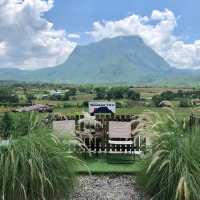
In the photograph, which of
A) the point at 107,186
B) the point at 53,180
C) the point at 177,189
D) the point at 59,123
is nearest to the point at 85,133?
the point at 59,123

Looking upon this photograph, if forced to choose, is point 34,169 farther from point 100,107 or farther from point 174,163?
point 100,107

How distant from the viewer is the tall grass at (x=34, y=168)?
5.83 metres

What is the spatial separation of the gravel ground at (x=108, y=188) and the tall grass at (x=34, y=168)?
2.08ft

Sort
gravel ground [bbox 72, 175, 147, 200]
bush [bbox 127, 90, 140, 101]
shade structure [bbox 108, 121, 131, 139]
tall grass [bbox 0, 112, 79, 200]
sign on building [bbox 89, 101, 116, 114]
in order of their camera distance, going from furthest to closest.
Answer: bush [bbox 127, 90, 140, 101], sign on building [bbox 89, 101, 116, 114], shade structure [bbox 108, 121, 131, 139], gravel ground [bbox 72, 175, 147, 200], tall grass [bbox 0, 112, 79, 200]

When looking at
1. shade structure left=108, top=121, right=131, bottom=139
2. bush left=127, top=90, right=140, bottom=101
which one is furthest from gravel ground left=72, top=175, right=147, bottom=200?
bush left=127, top=90, right=140, bottom=101

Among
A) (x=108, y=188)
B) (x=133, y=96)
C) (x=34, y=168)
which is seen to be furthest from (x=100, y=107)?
(x=133, y=96)

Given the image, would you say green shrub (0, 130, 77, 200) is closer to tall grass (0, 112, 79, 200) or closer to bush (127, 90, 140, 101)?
tall grass (0, 112, 79, 200)

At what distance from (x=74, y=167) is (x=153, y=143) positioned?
4.29ft

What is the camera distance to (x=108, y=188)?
24.5ft

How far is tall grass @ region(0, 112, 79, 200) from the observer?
5.83 metres

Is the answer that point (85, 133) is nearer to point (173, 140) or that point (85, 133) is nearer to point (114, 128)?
point (114, 128)

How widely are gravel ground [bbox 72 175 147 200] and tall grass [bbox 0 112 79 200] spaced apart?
0.63 metres

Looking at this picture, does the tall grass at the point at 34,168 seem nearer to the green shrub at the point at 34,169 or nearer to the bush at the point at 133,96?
the green shrub at the point at 34,169

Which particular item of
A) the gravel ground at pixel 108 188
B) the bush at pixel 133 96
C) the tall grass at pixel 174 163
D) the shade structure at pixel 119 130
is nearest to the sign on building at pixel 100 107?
the shade structure at pixel 119 130
